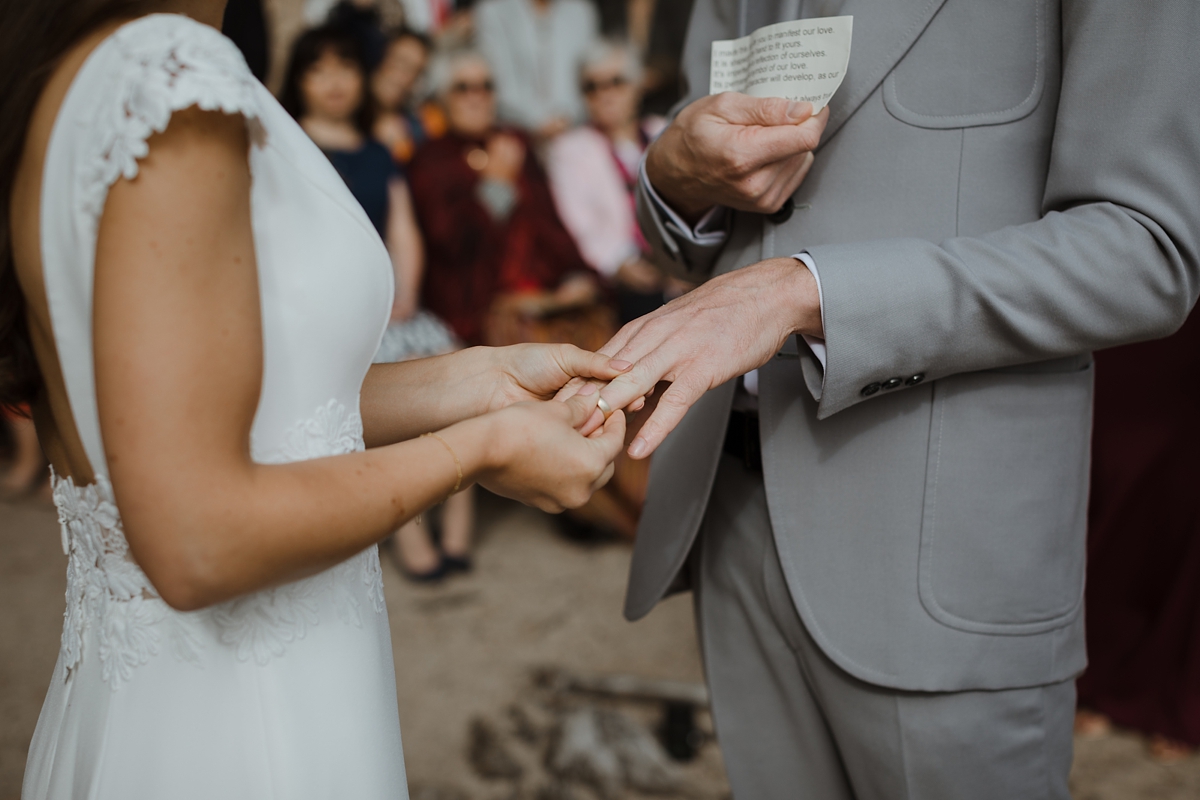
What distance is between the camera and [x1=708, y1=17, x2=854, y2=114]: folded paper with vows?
1.03 metres

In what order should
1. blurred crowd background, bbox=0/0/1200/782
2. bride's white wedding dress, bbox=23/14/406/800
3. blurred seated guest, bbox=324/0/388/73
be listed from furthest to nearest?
blurred seated guest, bbox=324/0/388/73 → blurred crowd background, bbox=0/0/1200/782 → bride's white wedding dress, bbox=23/14/406/800

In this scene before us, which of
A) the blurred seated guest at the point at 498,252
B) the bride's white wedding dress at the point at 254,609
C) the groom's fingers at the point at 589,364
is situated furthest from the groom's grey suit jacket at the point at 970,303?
the blurred seated guest at the point at 498,252

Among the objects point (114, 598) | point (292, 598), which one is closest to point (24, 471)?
point (114, 598)

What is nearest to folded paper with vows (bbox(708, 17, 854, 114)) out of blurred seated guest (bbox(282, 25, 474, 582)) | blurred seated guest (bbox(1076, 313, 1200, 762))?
blurred seated guest (bbox(1076, 313, 1200, 762))

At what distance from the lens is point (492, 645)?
3195 mm

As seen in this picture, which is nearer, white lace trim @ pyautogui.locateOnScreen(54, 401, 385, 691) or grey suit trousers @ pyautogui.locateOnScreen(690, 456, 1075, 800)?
white lace trim @ pyautogui.locateOnScreen(54, 401, 385, 691)

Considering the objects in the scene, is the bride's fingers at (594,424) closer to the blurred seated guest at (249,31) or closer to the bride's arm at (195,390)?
the bride's arm at (195,390)

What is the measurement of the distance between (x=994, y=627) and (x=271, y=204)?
958mm

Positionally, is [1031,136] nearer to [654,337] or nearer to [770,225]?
[770,225]

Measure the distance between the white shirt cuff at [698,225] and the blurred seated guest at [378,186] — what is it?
7.34 ft

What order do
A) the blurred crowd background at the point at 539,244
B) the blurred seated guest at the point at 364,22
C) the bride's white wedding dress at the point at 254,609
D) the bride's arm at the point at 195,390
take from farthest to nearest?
the blurred seated guest at the point at 364,22, the blurred crowd background at the point at 539,244, the bride's white wedding dress at the point at 254,609, the bride's arm at the point at 195,390

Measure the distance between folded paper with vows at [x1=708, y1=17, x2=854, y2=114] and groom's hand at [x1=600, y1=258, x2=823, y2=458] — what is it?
23 centimetres

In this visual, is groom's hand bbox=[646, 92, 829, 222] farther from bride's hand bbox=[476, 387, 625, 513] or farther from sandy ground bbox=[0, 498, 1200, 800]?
sandy ground bbox=[0, 498, 1200, 800]

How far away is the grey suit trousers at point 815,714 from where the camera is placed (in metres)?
1.06
